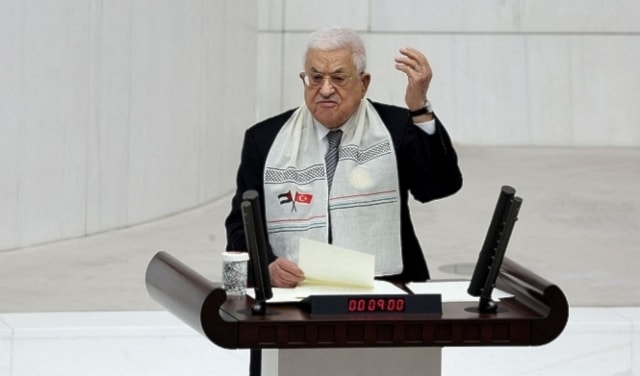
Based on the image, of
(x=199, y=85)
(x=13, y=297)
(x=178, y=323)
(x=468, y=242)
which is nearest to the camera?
(x=178, y=323)

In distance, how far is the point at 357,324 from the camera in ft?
9.69

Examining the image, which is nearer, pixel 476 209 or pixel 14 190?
pixel 14 190

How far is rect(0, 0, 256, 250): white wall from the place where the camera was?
7836mm

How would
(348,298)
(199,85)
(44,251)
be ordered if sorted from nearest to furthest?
(348,298)
(44,251)
(199,85)

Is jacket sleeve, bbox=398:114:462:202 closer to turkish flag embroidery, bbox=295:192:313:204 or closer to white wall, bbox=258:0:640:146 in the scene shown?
turkish flag embroidery, bbox=295:192:313:204

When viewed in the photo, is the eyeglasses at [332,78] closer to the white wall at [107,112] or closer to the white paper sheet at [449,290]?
the white paper sheet at [449,290]

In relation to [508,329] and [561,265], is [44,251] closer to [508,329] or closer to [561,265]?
[561,265]

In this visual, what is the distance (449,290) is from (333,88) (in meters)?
0.64

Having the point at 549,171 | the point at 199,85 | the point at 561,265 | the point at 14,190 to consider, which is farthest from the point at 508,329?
the point at 549,171

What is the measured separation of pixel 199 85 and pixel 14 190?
1.94 meters

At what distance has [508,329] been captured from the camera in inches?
120

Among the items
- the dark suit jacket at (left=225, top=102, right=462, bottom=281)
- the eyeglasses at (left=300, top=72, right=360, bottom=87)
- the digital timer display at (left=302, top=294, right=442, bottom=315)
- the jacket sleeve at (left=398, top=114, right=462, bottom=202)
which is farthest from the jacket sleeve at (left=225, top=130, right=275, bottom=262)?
the digital timer display at (left=302, top=294, right=442, bottom=315)

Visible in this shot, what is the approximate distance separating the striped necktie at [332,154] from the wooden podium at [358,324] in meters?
0.63

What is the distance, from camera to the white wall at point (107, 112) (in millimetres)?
7836
